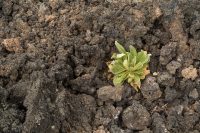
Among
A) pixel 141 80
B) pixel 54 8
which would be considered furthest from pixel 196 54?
pixel 54 8

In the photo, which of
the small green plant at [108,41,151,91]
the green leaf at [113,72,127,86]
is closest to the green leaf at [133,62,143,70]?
the small green plant at [108,41,151,91]

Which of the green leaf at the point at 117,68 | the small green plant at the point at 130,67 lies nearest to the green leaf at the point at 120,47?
the small green plant at the point at 130,67

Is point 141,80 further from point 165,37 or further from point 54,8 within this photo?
point 54,8

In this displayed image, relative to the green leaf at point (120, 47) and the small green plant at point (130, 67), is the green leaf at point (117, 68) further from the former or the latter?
the green leaf at point (120, 47)

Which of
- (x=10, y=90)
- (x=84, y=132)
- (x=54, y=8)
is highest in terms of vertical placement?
(x=54, y=8)

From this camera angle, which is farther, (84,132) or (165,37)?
(165,37)
